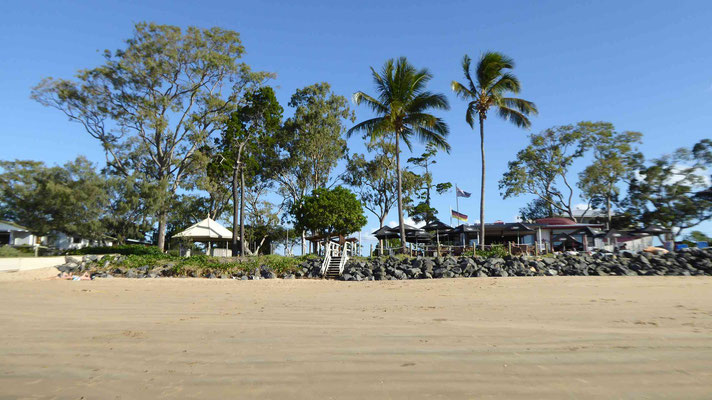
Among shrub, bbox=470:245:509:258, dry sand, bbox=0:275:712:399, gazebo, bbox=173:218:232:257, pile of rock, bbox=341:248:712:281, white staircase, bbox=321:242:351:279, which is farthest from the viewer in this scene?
gazebo, bbox=173:218:232:257

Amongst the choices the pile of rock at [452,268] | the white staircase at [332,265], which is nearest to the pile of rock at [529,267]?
the pile of rock at [452,268]

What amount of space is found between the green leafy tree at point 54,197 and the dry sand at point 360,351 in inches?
695

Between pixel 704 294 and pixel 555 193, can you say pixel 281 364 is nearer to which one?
pixel 704 294

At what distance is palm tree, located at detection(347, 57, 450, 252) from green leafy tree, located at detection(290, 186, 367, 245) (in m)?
9.97

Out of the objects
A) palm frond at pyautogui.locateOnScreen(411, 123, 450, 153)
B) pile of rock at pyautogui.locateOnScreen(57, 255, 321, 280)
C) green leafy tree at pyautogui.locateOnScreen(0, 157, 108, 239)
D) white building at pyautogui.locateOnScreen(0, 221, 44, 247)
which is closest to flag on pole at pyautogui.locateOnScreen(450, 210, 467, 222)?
palm frond at pyautogui.locateOnScreen(411, 123, 450, 153)

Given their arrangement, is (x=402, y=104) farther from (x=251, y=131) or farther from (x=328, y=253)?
(x=251, y=131)

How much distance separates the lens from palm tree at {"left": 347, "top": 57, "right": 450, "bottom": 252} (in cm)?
1989

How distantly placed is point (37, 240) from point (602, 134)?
44.6m

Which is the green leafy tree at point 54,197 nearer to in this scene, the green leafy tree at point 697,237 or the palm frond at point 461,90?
the palm frond at point 461,90

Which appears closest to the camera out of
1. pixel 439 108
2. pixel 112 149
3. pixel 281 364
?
pixel 281 364

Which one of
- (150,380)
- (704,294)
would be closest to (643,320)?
(704,294)

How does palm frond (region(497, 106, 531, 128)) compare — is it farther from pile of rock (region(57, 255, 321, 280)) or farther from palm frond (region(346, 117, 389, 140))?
pile of rock (region(57, 255, 321, 280))

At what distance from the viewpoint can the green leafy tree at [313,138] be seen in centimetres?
Result: 3238

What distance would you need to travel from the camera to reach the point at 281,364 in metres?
3.31
